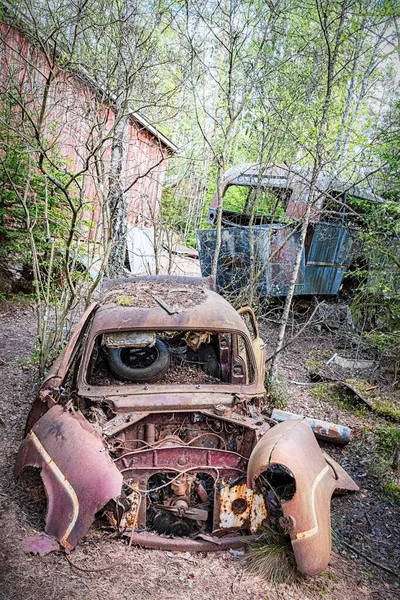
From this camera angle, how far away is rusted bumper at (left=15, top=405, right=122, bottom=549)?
8.56ft

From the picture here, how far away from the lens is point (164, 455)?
3.12 meters

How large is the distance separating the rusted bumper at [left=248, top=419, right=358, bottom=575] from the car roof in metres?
1.16

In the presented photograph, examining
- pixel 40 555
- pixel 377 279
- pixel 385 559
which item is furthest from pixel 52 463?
pixel 377 279

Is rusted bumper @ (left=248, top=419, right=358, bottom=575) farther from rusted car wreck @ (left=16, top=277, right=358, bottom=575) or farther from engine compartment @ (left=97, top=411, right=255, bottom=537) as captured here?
engine compartment @ (left=97, top=411, right=255, bottom=537)

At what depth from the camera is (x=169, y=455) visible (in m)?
3.12

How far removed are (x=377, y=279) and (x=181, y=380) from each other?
13.3ft

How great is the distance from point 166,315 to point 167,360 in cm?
43

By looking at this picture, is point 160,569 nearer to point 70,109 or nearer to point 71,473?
point 71,473

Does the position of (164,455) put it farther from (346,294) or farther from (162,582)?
(346,294)

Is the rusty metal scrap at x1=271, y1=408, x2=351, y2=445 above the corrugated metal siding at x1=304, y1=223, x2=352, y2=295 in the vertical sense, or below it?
below

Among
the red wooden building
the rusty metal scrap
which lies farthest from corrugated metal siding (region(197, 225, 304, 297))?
the rusty metal scrap

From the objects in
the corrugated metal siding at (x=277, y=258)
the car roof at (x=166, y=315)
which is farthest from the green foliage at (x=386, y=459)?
the corrugated metal siding at (x=277, y=258)

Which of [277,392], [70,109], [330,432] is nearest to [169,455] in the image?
[330,432]

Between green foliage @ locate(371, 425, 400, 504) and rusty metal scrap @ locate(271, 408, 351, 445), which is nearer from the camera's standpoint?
green foliage @ locate(371, 425, 400, 504)
